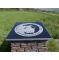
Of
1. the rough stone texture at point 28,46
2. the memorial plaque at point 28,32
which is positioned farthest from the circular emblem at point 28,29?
the rough stone texture at point 28,46

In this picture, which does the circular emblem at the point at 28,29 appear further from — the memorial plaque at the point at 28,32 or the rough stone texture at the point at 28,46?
the rough stone texture at the point at 28,46

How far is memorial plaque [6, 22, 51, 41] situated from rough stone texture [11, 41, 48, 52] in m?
0.07

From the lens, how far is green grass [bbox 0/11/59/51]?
11.6 ft

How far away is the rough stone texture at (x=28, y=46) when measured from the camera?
134 inches

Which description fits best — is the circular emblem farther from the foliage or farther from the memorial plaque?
the foliage

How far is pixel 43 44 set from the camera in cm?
342

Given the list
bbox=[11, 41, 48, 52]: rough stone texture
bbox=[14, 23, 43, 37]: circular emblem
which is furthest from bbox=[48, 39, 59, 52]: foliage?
bbox=[14, 23, 43, 37]: circular emblem

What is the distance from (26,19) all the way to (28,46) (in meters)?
0.43

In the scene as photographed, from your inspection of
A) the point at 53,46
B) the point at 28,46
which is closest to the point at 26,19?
the point at 28,46

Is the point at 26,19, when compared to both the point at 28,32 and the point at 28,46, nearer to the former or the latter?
the point at 28,32

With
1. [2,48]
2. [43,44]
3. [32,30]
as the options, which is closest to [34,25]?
[32,30]
